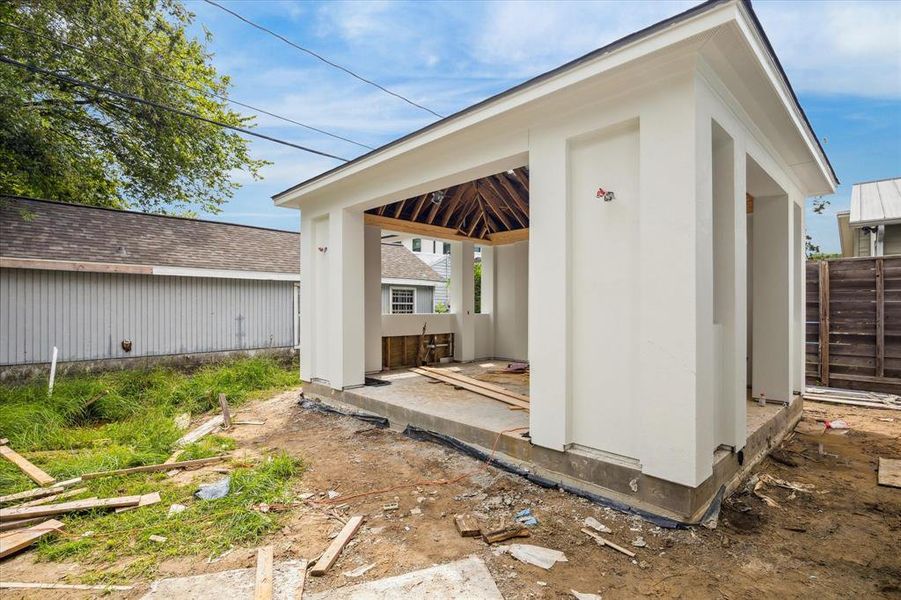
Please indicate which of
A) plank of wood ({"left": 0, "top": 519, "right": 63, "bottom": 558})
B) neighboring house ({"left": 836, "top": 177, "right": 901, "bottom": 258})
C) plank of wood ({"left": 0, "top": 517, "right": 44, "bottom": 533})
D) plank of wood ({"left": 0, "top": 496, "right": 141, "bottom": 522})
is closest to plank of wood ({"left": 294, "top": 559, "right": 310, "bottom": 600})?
plank of wood ({"left": 0, "top": 496, "right": 141, "bottom": 522})

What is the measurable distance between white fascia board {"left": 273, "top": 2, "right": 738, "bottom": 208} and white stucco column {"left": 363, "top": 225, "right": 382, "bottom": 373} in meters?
2.29

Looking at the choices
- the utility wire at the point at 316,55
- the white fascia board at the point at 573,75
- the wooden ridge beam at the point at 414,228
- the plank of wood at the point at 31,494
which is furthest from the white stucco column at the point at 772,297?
the plank of wood at the point at 31,494

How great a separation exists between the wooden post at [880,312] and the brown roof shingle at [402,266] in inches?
434

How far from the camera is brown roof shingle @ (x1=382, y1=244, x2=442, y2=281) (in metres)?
13.7

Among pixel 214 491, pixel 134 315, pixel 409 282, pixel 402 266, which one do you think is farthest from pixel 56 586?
pixel 402 266

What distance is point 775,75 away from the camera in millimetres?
3152

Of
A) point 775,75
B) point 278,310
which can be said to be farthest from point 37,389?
point 775,75

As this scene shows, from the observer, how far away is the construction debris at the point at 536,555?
2480mm

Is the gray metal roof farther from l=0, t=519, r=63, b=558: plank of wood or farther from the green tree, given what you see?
the green tree

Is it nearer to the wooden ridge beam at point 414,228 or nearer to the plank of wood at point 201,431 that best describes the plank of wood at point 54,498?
the plank of wood at point 201,431

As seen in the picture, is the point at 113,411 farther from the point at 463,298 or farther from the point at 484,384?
the point at 463,298

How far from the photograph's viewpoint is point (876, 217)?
28.0ft

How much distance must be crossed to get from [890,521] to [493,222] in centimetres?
706

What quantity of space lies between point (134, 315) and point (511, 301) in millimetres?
8182
